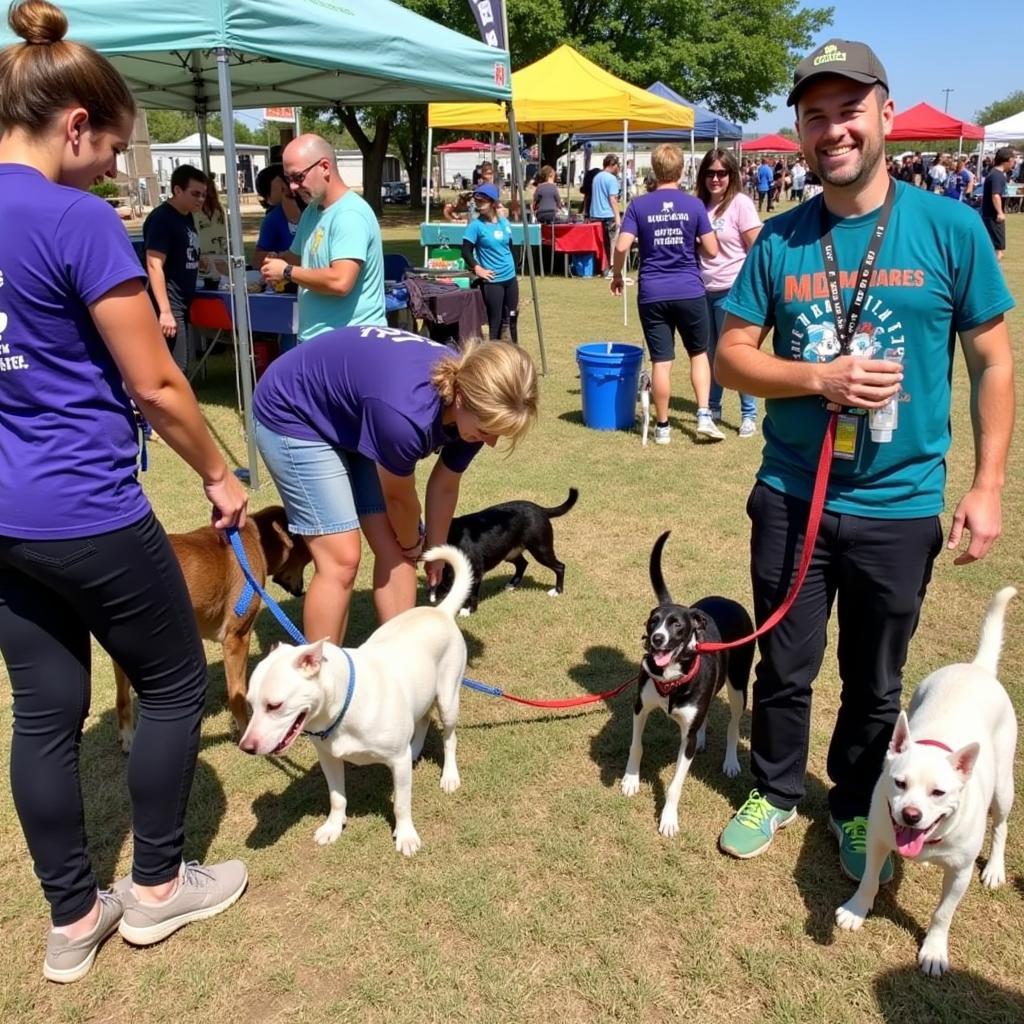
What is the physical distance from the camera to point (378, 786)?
3.36 m

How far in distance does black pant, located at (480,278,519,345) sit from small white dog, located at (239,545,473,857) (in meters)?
6.87

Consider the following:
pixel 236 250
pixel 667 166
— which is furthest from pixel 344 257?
pixel 667 166

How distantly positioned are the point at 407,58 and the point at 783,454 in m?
5.57

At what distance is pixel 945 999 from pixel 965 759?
30.6 inches

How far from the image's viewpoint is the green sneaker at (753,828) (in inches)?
114

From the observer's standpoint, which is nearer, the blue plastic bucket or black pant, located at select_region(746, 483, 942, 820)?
black pant, located at select_region(746, 483, 942, 820)

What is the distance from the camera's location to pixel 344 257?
15.1ft

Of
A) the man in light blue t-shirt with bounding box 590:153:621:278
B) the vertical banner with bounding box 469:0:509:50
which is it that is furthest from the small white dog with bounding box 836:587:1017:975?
the man in light blue t-shirt with bounding box 590:153:621:278

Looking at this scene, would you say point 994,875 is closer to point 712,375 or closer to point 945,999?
point 945,999

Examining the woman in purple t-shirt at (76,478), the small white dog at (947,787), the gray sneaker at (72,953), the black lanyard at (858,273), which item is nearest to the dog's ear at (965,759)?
the small white dog at (947,787)

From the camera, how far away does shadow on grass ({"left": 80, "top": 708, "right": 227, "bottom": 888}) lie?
2.98 m

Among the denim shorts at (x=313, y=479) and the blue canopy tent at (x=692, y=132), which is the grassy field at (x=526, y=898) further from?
the blue canopy tent at (x=692, y=132)

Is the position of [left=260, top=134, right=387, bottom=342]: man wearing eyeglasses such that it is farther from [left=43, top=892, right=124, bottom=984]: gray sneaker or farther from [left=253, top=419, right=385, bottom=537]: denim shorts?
[left=43, top=892, right=124, bottom=984]: gray sneaker

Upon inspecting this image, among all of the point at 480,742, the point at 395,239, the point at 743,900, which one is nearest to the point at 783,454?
the point at 743,900
